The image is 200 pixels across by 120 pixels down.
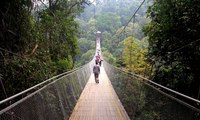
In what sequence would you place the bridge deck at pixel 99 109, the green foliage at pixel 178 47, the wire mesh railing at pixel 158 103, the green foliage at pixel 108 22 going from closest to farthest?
the wire mesh railing at pixel 158 103 < the bridge deck at pixel 99 109 < the green foliage at pixel 178 47 < the green foliage at pixel 108 22

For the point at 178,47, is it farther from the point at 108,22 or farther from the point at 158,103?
the point at 108,22

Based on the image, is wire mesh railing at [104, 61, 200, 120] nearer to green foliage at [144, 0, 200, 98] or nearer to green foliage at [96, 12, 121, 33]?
green foliage at [144, 0, 200, 98]

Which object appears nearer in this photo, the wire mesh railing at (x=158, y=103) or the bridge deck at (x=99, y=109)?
the wire mesh railing at (x=158, y=103)

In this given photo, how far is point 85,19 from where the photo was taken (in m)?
75.0

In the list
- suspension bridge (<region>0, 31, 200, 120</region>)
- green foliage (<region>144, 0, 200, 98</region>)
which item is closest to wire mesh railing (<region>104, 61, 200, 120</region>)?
suspension bridge (<region>0, 31, 200, 120</region>)

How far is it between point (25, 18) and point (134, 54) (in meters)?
25.6

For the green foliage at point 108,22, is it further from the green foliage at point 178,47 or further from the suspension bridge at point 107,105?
the suspension bridge at point 107,105

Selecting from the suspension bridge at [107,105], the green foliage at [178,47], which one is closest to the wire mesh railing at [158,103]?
the suspension bridge at [107,105]

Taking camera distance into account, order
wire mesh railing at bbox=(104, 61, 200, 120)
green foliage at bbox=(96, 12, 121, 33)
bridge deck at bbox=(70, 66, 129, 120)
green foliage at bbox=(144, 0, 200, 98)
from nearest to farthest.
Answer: wire mesh railing at bbox=(104, 61, 200, 120)
bridge deck at bbox=(70, 66, 129, 120)
green foliage at bbox=(144, 0, 200, 98)
green foliage at bbox=(96, 12, 121, 33)

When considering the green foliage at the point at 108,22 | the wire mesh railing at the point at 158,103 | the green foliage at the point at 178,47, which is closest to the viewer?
the wire mesh railing at the point at 158,103

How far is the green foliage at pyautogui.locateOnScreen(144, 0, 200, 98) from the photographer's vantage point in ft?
22.9

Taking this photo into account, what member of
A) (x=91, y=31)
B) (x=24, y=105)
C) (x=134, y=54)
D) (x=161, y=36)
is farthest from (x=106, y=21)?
(x=24, y=105)

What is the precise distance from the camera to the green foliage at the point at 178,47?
697cm

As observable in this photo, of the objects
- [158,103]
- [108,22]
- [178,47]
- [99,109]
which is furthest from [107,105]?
[108,22]
